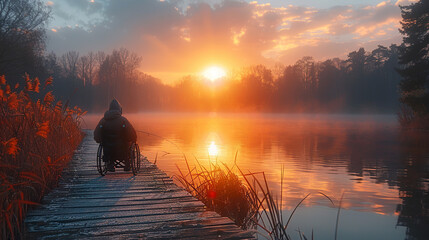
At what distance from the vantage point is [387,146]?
17.5 meters

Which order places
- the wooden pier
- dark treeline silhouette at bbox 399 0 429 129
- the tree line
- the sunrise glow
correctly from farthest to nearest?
1. the tree line
2. dark treeline silhouette at bbox 399 0 429 129
3. the sunrise glow
4. the wooden pier

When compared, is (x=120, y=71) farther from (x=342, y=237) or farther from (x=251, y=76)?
(x=342, y=237)

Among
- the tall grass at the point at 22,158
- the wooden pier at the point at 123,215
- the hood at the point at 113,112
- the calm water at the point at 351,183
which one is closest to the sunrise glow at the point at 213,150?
the calm water at the point at 351,183

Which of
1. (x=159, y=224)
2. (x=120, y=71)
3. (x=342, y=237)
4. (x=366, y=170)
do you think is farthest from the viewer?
(x=120, y=71)

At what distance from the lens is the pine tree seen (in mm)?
24858

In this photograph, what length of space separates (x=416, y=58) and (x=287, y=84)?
42189mm

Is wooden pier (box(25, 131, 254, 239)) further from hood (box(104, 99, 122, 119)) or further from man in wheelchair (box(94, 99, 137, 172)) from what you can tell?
hood (box(104, 99, 122, 119))

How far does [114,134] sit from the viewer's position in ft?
19.4

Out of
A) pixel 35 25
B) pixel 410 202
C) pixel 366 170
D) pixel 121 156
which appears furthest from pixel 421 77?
pixel 35 25

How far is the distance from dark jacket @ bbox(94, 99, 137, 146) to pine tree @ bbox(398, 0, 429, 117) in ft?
81.3

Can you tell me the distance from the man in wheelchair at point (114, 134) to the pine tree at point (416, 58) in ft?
81.2

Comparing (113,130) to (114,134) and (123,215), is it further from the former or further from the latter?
(123,215)

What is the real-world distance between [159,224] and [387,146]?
678 inches

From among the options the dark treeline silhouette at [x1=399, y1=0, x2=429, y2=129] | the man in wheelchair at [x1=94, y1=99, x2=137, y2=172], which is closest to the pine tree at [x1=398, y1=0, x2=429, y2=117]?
the dark treeline silhouette at [x1=399, y1=0, x2=429, y2=129]
